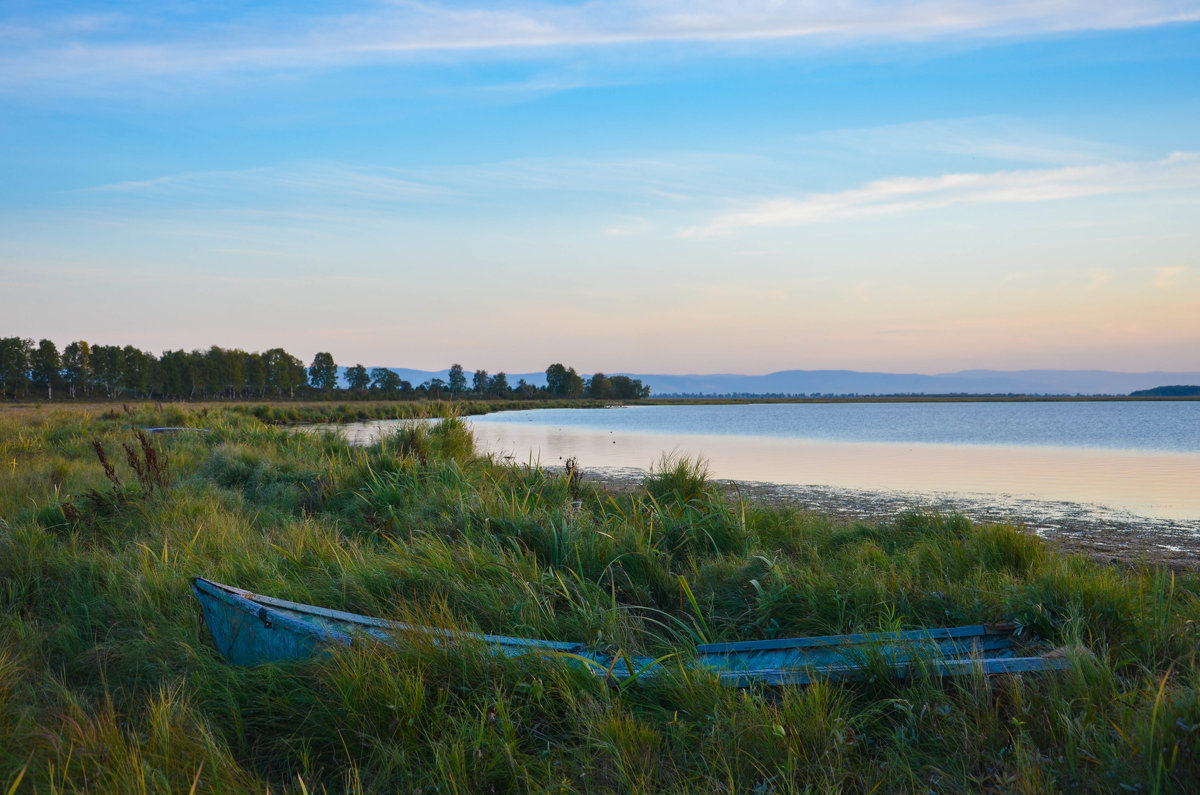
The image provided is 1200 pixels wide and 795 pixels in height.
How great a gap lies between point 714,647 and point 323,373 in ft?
373

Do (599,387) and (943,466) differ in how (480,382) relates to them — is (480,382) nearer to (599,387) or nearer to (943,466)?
(599,387)

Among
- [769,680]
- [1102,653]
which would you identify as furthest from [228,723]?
[1102,653]

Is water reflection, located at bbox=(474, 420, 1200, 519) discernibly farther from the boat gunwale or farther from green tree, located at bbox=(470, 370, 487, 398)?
green tree, located at bbox=(470, 370, 487, 398)

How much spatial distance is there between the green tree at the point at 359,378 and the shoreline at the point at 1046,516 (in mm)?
97709

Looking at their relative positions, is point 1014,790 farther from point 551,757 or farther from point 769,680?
point 551,757

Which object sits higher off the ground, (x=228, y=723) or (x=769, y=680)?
(x=769, y=680)

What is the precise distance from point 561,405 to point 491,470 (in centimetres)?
8284

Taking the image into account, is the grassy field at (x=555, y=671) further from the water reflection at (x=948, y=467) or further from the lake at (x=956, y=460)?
the lake at (x=956, y=460)

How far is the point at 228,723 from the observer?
10.8 feet

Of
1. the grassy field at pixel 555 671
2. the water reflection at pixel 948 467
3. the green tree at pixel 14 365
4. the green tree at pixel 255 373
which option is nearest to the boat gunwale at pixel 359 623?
the grassy field at pixel 555 671

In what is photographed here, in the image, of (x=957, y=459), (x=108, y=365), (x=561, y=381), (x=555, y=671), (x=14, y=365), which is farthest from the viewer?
(x=561, y=381)

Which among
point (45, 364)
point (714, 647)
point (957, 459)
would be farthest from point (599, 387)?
point (714, 647)

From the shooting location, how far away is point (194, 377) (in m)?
87.6

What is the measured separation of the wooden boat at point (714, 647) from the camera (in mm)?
3309
